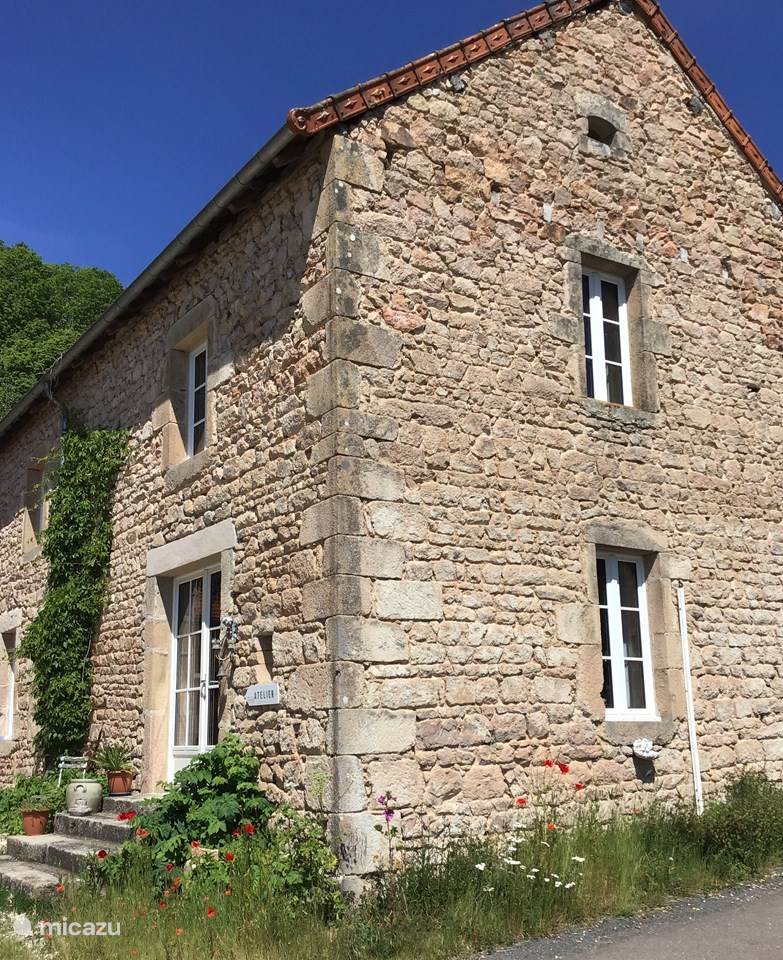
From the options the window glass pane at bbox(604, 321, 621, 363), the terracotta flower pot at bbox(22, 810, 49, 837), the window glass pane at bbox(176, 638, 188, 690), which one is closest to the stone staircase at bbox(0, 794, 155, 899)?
the terracotta flower pot at bbox(22, 810, 49, 837)

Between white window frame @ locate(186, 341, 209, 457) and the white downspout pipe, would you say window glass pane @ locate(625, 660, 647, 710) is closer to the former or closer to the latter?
the white downspout pipe

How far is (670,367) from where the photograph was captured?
841 centimetres

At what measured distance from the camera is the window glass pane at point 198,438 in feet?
28.7

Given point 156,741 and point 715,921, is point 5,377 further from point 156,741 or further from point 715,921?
point 715,921

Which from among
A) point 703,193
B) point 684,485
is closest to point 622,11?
point 703,193

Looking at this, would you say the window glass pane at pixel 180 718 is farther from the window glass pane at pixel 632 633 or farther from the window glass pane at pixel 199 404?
the window glass pane at pixel 632 633

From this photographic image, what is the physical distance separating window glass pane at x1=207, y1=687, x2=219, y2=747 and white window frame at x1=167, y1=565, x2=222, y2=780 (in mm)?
20

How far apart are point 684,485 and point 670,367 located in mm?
1028

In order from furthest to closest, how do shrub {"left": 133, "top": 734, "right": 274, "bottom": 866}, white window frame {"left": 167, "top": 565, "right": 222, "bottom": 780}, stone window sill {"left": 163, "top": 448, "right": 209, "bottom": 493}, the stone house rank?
stone window sill {"left": 163, "top": 448, "right": 209, "bottom": 493}, white window frame {"left": 167, "top": 565, "right": 222, "bottom": 780}, the stone house, shrub {"left": 133, "top": 734, "right": 274, "bottom": 866}

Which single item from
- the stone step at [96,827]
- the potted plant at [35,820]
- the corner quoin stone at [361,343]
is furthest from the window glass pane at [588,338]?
the potted plant at [35,820]

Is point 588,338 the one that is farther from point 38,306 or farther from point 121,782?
point 38,306

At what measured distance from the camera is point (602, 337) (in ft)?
27.3

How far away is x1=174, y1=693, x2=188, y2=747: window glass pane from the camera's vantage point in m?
8.30

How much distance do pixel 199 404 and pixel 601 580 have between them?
3870 millimetres
